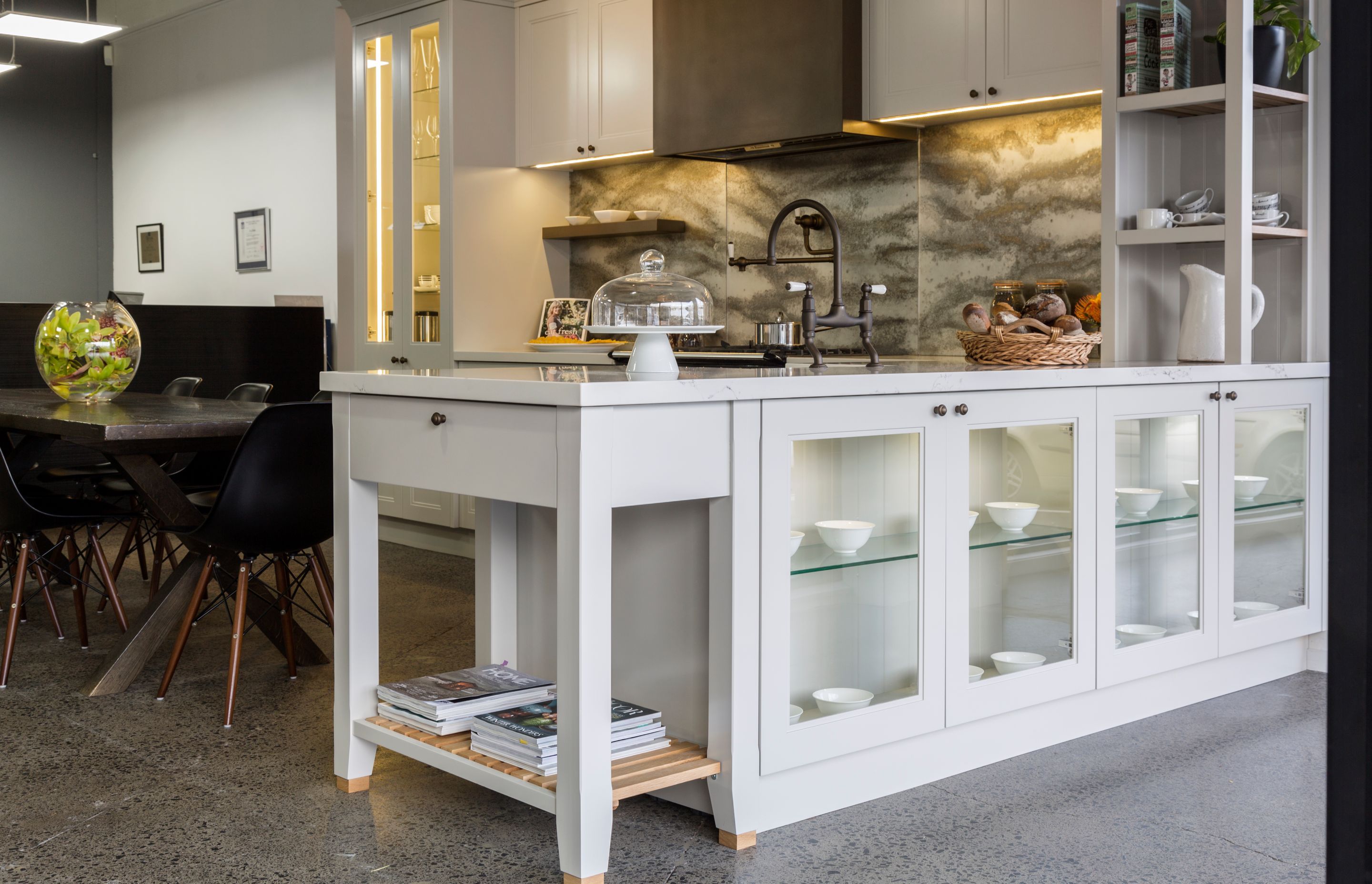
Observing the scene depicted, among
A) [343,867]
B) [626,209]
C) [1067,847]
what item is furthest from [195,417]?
[626,209]

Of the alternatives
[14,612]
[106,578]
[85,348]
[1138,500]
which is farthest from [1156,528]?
[85,348]

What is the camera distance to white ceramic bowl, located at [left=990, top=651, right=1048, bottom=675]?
8.88 ft

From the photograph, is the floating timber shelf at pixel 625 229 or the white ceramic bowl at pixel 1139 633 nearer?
the white ceramic bowl at pixel 1139 633

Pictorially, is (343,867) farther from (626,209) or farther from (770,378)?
(626,209)

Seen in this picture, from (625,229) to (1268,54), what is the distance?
301 cm

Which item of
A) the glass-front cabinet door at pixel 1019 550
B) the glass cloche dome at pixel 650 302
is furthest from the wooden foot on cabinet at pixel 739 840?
the glass cloche dome at pixel 650 302

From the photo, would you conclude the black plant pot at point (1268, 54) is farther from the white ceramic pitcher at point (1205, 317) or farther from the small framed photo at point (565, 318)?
the small framed photo at point (565, 318)

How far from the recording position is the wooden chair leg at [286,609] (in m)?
3.42

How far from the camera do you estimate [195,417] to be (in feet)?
11.4

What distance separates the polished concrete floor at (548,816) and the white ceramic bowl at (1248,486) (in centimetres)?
55

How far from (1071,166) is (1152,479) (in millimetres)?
1647

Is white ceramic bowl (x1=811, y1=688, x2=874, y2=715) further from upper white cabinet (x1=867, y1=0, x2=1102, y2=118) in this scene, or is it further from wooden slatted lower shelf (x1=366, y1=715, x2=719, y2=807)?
upper white cabinet (x1=867, y1=0, x2=1102, y2=118)

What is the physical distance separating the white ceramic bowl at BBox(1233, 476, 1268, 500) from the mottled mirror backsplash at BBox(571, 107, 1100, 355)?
112 cm

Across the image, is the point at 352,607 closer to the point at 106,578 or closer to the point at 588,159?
the point at 106,578
